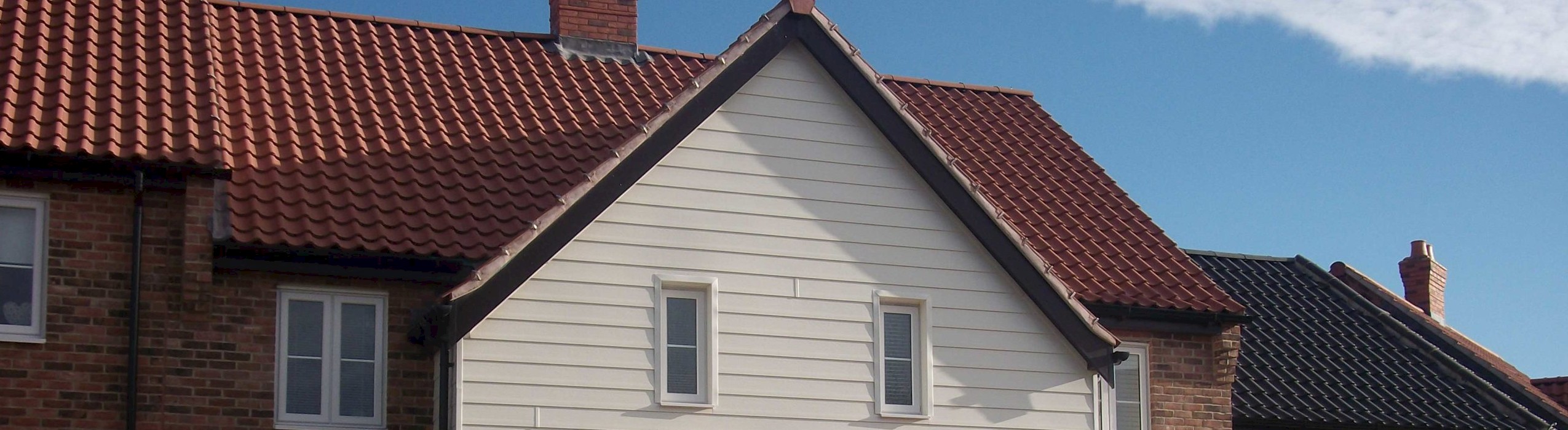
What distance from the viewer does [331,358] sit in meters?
16.6

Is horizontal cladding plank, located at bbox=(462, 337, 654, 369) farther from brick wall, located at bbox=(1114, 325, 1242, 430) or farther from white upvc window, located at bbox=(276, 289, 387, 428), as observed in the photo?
brick wall, located at bbox=(1114, 325, 1242, 430)

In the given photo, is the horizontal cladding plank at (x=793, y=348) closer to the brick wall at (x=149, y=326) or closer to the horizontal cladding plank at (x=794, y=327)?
the horizontal cladding plank at (x=794, y=327)

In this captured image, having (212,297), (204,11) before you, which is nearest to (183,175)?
(212,297)

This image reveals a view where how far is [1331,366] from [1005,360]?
8.39 m

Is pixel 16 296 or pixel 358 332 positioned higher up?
pixel 16 296

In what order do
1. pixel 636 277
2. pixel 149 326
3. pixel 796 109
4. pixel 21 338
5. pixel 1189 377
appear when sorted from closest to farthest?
pixel 21 338 → pixel 149 326 → pixel 636 277 → pixel 796 109 → pixel 1189 377

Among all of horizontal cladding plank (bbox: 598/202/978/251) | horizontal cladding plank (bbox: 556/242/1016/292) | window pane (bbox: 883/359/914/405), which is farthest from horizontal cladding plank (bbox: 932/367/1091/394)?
horizontal cladding plank (bbox: 598/202/978/251)

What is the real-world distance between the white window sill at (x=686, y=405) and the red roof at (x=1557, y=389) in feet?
56.0

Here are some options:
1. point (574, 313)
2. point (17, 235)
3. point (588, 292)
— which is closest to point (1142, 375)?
point (588, 292)

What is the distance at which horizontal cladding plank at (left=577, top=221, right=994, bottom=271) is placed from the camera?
53.6ft

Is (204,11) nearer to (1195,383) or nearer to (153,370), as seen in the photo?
(153,370)

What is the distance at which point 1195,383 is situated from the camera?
20141mm

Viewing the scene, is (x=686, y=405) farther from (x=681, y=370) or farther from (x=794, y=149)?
(x=794, y=149)

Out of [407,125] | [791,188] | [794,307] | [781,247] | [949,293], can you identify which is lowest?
[794,307]
